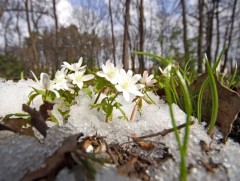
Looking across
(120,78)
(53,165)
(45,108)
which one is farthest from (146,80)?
(53,165)

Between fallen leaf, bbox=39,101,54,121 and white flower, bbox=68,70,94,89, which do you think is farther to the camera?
white flower, bbox=68,70,94,89

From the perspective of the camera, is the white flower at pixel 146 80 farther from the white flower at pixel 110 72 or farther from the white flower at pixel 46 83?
the white flower at pixel 46 83

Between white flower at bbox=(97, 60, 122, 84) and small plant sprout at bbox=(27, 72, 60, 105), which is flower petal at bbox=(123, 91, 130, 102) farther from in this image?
small plant sprout at bbox=(27, 72, 60, 105)

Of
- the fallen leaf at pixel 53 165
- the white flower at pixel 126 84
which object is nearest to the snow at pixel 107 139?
the fallen leaf at pixel 53 165

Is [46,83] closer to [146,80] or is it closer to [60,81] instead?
[60,81]

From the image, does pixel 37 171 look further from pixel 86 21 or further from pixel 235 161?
pixel 86 21

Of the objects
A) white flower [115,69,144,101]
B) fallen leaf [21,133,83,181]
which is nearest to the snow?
fallen leaf [21,133,83,181]

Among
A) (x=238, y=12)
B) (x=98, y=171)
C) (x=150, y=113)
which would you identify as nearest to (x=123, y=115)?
(x=150, y=113)

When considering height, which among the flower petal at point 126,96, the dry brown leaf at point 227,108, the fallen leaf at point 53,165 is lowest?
the fallen leaf at point 53,165

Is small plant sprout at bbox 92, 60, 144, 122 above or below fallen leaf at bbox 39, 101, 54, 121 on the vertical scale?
above
